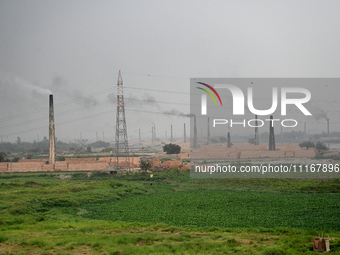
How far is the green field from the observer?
11398mm

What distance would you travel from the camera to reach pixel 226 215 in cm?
1717

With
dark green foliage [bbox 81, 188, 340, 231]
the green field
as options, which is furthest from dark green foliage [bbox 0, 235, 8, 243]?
dark green foliage [bbox 81, 188, 340, 231]

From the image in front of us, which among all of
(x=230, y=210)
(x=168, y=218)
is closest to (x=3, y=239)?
(x=168, y=218)

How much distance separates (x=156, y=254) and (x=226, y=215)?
24.5ft

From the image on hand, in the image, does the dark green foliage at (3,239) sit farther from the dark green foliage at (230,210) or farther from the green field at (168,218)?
the dark green foliage at (230,210)

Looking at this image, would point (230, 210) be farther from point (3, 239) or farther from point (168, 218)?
point (3, 239)

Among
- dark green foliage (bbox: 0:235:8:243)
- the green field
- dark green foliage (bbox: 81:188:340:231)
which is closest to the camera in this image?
the green field

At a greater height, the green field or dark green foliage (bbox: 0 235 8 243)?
dark green foliage (bbox: 0 235 8 243)

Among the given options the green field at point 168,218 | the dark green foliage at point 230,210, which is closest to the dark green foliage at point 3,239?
the green field at point 168,218

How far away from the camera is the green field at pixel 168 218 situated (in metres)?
11.4

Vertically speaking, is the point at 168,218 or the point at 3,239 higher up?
the point at 3,239

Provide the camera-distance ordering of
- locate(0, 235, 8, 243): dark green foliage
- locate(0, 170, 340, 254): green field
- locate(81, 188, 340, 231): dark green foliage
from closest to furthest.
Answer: locate(0, 170, 340, 254): green field < locate(0, 235, 8, 243): dark green foliage < locate(81, 188, 340, 231): dark green foliage

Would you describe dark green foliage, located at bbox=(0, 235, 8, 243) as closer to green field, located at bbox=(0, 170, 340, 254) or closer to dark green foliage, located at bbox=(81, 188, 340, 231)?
green field, located at bbox=(0, 170, 340, 254)

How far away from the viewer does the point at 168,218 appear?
54.9ft
